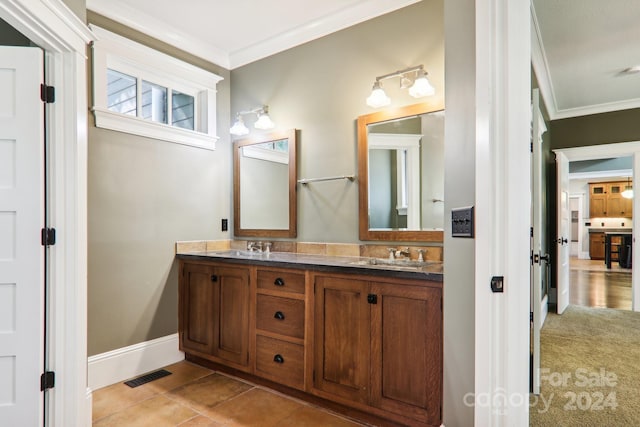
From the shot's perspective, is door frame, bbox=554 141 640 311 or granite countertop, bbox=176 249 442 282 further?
door frame, bbox=554 141 640 311

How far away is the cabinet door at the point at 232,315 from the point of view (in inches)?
100

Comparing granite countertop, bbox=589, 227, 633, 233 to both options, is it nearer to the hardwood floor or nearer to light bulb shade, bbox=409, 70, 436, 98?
the hardwood floor

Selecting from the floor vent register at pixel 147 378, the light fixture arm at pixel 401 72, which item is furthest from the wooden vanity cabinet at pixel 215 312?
the light fixture arm at pixel 401 72

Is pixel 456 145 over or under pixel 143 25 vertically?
under

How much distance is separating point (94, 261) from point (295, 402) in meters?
1.68

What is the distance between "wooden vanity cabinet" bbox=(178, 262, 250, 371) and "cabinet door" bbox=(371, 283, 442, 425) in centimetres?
100

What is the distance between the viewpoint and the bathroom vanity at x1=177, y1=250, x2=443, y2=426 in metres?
1.82

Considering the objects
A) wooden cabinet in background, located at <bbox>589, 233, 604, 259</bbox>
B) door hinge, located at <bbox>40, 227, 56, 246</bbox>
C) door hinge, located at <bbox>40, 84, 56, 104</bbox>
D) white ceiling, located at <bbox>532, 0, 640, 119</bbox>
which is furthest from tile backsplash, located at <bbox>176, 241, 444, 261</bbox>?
wooden cabinet in background, located at <bbox>589, 233, 604, 259</bbox>

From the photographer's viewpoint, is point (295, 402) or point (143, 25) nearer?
point (295, 402)

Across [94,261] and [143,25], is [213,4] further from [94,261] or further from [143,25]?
[94,261]

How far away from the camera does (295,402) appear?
2312 millimetres

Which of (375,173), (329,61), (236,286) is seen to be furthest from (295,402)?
(329,61)

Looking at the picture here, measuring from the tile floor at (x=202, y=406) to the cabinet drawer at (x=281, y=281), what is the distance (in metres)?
0.71

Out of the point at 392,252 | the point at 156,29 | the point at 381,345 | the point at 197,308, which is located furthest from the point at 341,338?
the point at 156,29
